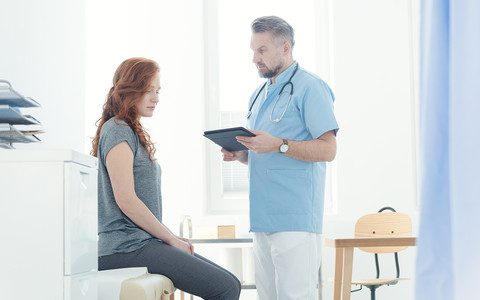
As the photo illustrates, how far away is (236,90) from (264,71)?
1849mm

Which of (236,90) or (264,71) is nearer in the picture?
(264,71)

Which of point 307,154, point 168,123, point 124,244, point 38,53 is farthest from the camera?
point 168,123

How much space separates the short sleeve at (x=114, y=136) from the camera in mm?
1786

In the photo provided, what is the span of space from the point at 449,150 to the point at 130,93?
4.27 ft

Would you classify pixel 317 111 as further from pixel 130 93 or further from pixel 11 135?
pixel 11 135

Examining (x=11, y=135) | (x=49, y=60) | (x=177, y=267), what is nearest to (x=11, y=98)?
(x=11, y=135)

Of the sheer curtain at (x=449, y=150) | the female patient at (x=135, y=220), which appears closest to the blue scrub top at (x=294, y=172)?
the female patient at (x=135, y=220)

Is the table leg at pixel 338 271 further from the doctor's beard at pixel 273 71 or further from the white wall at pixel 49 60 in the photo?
the white wall at pixel 49 60

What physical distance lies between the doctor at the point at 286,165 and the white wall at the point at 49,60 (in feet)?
2.95

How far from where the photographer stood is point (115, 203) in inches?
71.6

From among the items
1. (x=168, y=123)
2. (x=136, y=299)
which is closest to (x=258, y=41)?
(x=136, y=299)

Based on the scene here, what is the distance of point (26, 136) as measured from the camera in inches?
62.8

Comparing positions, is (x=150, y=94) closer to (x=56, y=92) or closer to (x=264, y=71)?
(x=264, y=71)

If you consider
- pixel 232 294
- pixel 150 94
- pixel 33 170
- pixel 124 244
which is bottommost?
pixel 232 294
